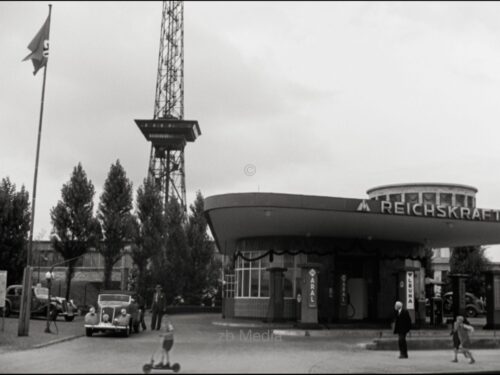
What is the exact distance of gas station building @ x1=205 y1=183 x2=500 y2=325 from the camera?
2589 cm

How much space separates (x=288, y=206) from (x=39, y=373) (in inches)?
499

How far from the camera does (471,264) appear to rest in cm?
5997

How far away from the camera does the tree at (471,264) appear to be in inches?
2338

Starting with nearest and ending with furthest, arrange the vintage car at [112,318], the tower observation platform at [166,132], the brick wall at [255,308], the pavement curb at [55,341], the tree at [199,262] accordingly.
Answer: the pavement curb at [55,341]
the vintage car at [112,318]
the brick wall at [255,308]
the tree at [199,262]
the tower observation platform at [166,132]

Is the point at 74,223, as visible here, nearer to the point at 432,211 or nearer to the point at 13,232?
the point at 13,232

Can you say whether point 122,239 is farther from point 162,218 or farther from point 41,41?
point 41,41

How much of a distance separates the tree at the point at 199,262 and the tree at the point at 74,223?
34.4ft

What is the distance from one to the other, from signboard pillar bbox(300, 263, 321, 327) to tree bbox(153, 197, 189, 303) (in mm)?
26921

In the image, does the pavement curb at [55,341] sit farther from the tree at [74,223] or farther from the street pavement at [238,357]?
the tree at [74,223]

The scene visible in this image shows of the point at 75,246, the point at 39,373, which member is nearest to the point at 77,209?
the point at 75,246

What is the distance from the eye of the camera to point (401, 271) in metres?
28.0

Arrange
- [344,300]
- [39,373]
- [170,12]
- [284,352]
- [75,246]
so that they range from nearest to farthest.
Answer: [39,373] → [284,352] → [344,300] → [75,246] → [170,12]

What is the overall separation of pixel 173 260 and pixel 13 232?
14483 mm

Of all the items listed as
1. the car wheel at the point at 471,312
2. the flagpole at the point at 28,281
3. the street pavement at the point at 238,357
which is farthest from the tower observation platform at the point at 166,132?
the street pavement at the point at 238,357
